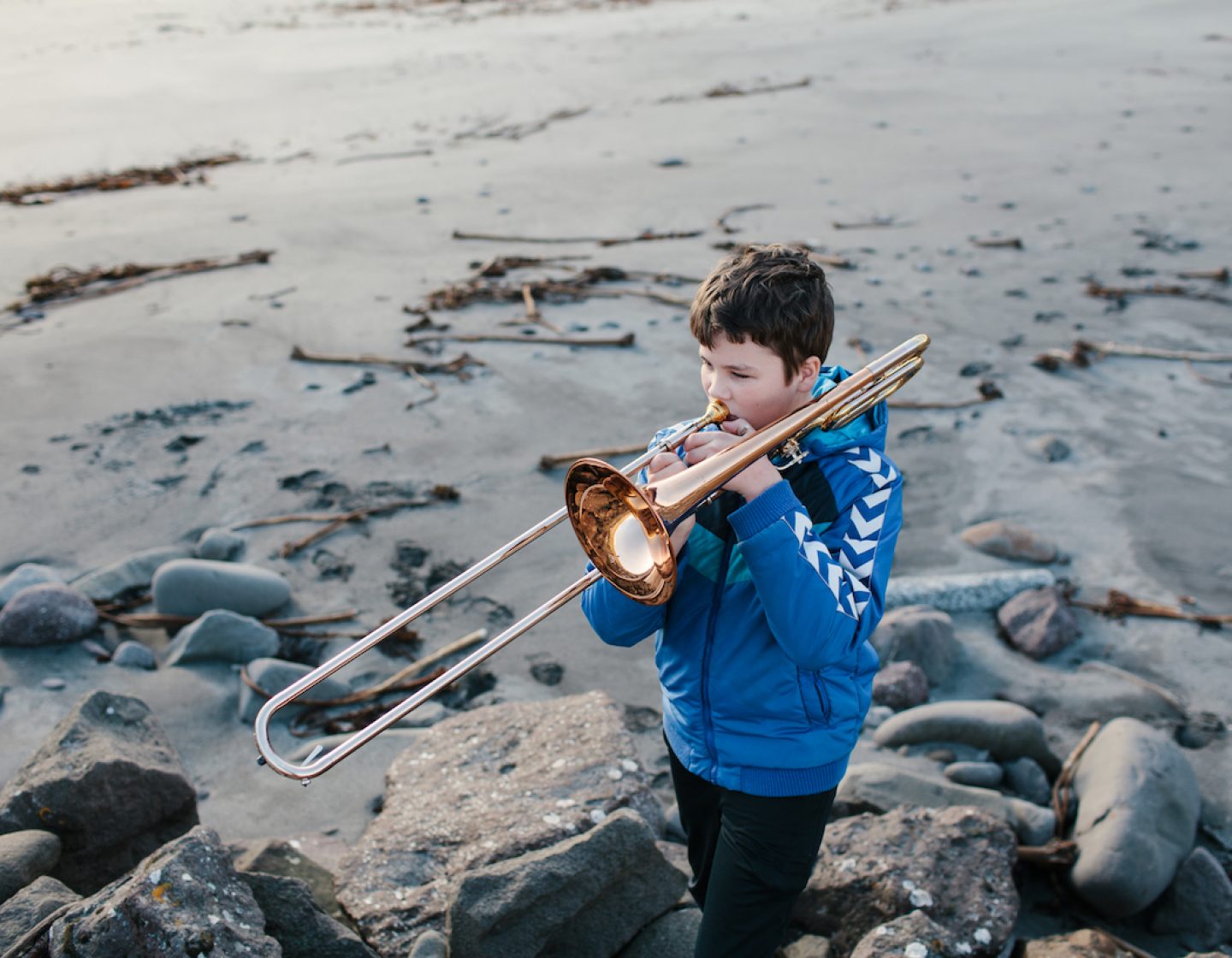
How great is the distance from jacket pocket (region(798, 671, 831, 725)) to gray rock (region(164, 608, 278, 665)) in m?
2.94

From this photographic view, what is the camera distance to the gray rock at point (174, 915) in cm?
242

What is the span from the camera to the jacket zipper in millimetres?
2518

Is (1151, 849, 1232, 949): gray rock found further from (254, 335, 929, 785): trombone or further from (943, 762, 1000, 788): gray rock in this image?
(254, 335, 929, 785): trombone

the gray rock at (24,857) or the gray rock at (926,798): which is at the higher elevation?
the gray rock at (24,857)

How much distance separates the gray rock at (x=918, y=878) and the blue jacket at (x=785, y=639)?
86 cm

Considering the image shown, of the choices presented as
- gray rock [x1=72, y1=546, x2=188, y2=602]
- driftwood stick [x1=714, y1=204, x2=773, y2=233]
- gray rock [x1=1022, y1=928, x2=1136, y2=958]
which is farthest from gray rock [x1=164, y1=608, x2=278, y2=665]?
driftwood stick [x1=714, y1=204, x2=773, y2=233]

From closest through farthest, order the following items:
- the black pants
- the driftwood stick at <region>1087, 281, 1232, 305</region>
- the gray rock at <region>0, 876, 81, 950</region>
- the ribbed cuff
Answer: the ribbed cuff
the black pants
the gray rock at <region>0, 876, 81, 950</region>
the driftwood stick at <region>1087, 281, 1232, 305</region>

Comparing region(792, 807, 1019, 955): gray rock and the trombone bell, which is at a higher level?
the trombone bell

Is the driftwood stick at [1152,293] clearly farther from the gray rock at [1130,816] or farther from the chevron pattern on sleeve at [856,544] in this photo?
the chevron pattern on sleeve at [856,544]

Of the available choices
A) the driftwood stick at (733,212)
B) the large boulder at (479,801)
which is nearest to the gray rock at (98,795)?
the large boulder at (479,801)

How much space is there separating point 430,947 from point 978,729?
234cm

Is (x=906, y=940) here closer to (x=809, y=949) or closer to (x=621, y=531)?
(x=809, y=949)

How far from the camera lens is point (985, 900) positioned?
3.21m

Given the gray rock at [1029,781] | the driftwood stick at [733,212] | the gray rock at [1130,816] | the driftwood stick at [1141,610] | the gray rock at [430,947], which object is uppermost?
the driftwood stick at [733,212]
